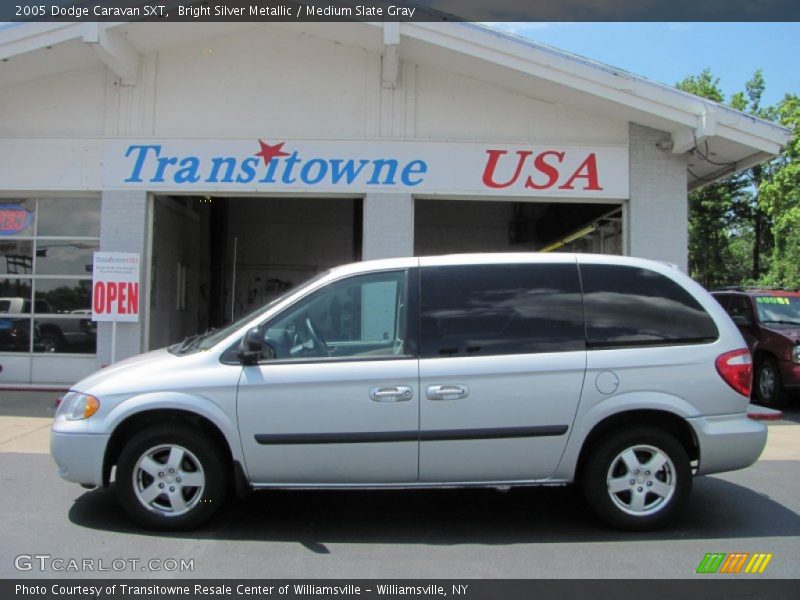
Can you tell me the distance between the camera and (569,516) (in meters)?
5.30

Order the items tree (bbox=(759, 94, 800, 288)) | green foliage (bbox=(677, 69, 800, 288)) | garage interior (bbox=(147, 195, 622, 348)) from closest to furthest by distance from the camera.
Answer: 1. garage interior (bbox=(147, 195, 622, 348))
2. tree (bbox=(759, 94, 800, 288))
3. green foliage (bbox=(677, 69, 800, 288))

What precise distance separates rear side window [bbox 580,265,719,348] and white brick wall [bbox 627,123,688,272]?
5965 millimetres

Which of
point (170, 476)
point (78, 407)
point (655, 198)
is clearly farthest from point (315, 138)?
point (170, 476)

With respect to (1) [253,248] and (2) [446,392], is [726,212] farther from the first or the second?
(2) [446,392]

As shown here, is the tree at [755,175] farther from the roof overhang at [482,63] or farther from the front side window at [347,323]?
the front side window at [347,323]

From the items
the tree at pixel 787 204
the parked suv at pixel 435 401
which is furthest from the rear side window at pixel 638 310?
the tree at pixel 787 204

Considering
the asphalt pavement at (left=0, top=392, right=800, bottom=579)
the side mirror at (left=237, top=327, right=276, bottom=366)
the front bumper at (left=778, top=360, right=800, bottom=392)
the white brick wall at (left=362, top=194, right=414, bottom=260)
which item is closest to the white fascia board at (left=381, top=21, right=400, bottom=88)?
the white brick wall at (left=362, top=194, right=414, bottom=260)

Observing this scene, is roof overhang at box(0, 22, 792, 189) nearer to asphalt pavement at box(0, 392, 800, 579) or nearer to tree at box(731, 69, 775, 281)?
asphalt pavement at box(0, 392, 800, 579)

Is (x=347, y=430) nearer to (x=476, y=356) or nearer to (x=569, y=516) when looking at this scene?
(x=476, y=356)

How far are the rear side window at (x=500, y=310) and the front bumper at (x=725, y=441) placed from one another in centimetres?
105

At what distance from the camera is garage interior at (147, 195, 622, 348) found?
1577 cm

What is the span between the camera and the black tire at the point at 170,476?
185 inches
